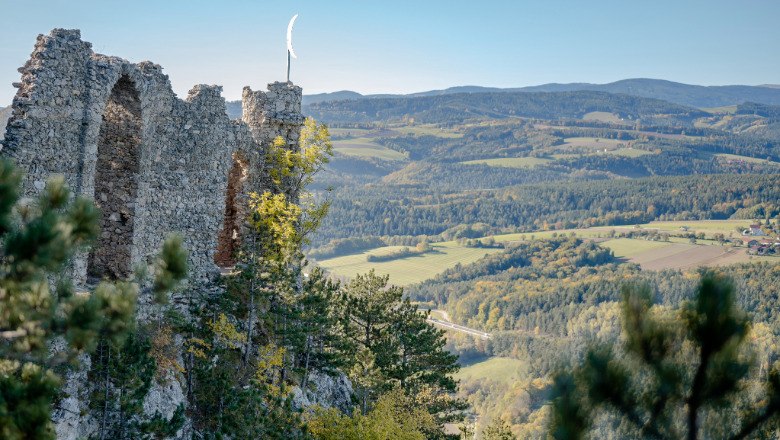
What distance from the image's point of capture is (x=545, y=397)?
763cm

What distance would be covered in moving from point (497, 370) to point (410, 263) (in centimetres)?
4864

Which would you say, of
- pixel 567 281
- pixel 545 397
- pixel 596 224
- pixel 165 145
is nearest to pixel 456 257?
pixel 567 281

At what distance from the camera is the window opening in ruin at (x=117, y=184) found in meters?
18.2

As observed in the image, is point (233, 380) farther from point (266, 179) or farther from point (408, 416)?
point (408, 416)

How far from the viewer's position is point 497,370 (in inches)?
4321

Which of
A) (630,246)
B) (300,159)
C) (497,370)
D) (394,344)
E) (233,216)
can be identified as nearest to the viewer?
(300,159)

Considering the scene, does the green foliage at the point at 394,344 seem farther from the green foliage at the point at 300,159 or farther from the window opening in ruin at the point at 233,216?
the green foliage at the point at 300,159

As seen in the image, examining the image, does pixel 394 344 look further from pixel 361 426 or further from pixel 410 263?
pixel 410 263

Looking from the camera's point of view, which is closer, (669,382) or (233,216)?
(669,382)

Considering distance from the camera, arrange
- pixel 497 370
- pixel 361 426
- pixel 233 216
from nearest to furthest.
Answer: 1. pixel 361 426
2. pixel 233 216
3. pixel 497 370

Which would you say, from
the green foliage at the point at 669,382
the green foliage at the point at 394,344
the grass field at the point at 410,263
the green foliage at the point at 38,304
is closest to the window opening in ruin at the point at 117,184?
the green foliage at the point at 38,304

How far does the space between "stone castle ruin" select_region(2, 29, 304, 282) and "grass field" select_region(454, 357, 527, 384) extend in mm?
82028

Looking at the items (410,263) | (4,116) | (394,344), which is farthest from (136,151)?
(410,263)

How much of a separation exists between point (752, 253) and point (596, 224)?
57.9m
